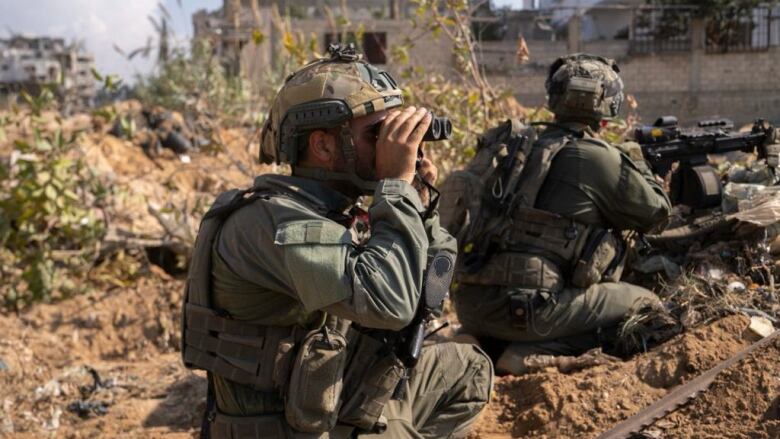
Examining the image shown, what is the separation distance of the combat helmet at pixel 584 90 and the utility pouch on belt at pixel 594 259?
1.98ft

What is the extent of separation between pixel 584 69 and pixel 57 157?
14.5 ft

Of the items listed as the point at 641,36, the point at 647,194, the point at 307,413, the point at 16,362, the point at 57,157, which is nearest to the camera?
the point at 307,413

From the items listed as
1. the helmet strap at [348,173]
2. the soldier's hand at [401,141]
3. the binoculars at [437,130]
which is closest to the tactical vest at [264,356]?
the helmet strap at [348,173]

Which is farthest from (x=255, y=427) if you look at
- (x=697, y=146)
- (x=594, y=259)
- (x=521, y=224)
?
(x=697, y=146)

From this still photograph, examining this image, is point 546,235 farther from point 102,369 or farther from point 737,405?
point 102,369

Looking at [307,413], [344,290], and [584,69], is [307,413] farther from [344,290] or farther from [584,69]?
[584,69]

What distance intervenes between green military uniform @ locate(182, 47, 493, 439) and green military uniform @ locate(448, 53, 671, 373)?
1.55 meters

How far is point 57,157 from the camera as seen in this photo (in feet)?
22.9

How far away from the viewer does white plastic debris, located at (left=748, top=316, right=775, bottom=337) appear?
3.91 m

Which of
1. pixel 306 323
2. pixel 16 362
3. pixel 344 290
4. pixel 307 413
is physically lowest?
pixel 16 362

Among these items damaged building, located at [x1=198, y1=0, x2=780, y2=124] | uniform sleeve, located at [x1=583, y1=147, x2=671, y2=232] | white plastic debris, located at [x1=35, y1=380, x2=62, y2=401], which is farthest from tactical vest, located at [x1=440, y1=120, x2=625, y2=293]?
damaged building, located at [x1=198, y1=0, x2=780, y2=124]

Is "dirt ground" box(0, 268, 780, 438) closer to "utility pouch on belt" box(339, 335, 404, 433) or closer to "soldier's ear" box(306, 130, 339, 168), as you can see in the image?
"utility pouch on belt" box(339, 335, 404, 433)

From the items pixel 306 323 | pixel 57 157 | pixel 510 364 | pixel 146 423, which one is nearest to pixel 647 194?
pixel 510 364

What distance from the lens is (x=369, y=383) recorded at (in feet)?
8.86
